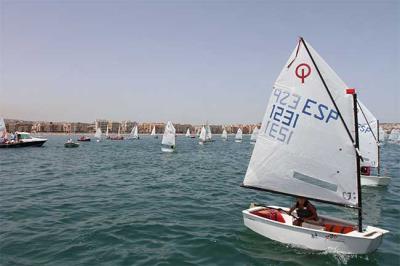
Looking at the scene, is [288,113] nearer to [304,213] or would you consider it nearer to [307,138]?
[307,138]

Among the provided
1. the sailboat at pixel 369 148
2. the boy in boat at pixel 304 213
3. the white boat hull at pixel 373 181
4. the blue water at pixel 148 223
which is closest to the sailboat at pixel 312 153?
the boy in boat at pixel 304 213

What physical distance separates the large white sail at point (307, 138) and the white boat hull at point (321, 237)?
1633 mm

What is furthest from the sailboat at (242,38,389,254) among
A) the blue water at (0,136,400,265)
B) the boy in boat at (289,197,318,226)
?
the blue water at (0,136,400,265)

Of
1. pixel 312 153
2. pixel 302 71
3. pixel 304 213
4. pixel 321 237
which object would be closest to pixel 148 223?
pixel 304 213

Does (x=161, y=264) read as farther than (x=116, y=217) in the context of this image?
No

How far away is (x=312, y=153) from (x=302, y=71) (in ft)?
13.3

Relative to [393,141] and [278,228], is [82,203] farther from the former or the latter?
[393,141]

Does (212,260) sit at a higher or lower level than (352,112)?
lower

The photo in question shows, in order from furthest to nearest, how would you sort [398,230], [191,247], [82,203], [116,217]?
[82,203] → [116,217] → [398,230] → [191,247]

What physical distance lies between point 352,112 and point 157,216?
537 inches

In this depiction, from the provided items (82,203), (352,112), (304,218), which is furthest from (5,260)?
(352,112)

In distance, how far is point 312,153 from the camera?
16469 millimetres

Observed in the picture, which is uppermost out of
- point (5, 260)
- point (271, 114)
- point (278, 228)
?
point (271, 114)

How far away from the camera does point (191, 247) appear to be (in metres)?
16.8
